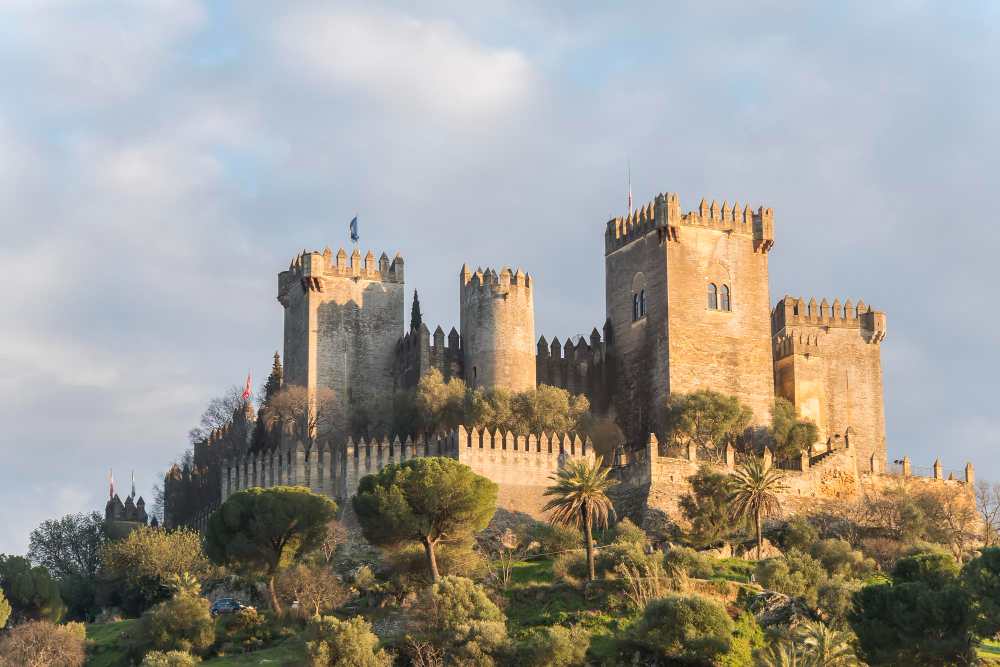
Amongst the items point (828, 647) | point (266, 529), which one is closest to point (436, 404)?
point (266, 529)

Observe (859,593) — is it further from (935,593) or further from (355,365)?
(355,365)

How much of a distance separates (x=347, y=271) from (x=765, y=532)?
2512 centimetres

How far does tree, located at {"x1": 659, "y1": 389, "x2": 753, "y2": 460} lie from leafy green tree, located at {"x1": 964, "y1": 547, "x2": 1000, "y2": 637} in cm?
2249

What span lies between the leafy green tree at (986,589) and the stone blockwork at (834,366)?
87.0 feet

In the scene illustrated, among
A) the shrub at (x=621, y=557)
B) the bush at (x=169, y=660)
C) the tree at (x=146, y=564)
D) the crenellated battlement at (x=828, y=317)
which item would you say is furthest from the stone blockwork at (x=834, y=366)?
the bush at (x=169, y=660)

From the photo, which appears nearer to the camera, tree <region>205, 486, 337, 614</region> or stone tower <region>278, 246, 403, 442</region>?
tree <region>205, 486, 337, 614</region>

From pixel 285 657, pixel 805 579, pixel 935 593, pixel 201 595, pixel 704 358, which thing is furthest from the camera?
pixel 704 358

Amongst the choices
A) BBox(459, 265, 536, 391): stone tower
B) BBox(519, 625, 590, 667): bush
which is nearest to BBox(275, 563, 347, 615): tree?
BBox(519, 625, 590, 667): bush

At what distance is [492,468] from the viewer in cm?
7394

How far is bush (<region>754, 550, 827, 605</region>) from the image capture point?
208 feet

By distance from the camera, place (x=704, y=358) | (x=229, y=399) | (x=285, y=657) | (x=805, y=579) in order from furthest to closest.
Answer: (x=229, y=399)
(x=704, y=358)
(x=805, y=579)
(x=285, y=657)

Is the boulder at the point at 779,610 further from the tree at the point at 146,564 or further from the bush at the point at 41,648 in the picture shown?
the bush at the point at 41,648

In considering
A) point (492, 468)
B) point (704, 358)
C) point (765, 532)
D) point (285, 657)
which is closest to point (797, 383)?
point (704, 358)

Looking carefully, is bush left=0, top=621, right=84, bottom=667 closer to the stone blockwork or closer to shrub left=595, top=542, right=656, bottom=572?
shrub left=595, top=542, right=656, bottom=572
